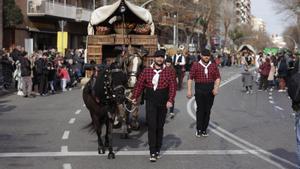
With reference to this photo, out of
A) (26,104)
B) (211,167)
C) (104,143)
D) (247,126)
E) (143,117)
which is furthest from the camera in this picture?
(26,104)

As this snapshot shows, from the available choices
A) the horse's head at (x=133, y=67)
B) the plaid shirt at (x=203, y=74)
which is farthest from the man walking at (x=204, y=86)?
the horse's head at (x=133, y=67)

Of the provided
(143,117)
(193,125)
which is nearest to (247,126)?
(193,125)

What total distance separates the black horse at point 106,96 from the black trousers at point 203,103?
283 cm

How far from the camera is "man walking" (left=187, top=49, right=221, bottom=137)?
13039 millimetres

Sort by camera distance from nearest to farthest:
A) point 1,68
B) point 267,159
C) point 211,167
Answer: point 211,167, point 267,159, point 1,68

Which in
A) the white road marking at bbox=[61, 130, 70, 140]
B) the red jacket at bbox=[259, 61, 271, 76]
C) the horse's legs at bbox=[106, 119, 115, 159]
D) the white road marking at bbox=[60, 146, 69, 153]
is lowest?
the white road marking at bbox=[61, 130, 70, 140]

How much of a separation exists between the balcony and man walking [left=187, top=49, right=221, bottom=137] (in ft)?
112

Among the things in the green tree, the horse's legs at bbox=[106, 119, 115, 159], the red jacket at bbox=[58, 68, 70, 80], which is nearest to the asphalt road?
the horse's legs at bbox=[106, 119, 115, 159]

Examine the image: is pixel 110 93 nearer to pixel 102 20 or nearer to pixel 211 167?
pixel 211 167

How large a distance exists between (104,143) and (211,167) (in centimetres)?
266

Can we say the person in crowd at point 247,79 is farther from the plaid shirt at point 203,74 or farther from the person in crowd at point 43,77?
→ the plaid shirt at point 203,74

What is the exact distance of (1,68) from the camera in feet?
82.8

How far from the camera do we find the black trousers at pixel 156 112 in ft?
33.9

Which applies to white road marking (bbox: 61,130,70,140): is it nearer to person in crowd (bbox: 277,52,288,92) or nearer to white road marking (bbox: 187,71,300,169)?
white road marking (bbox: 187,71,300,169)
